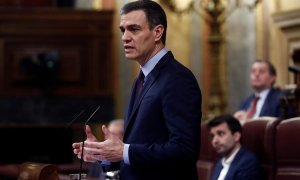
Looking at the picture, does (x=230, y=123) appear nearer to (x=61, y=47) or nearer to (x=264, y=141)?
(x=264, y=141)

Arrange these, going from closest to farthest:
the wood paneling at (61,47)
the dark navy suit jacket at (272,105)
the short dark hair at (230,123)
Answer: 1. the short dark hair at (230,123)
2. the dark navy suit jacket at (272,105)
3. the wood paneling at (61,47)

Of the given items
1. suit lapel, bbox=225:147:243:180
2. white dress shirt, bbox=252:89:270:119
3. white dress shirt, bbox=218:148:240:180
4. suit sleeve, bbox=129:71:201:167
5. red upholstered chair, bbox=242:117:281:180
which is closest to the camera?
suit sleeve, bbox=129:71:201:167

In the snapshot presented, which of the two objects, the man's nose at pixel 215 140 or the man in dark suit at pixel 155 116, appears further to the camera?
the man's nose at pixel 215 140

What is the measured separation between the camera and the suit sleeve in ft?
6.31

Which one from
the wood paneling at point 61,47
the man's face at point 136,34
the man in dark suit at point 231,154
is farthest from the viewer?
the wood paneling at point 61,47

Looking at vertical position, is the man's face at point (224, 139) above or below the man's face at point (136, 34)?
below

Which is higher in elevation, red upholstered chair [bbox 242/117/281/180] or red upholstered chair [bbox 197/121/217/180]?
red upholstered chair [bbox 242/117/281/180]

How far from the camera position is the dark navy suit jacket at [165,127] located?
6.34 feet

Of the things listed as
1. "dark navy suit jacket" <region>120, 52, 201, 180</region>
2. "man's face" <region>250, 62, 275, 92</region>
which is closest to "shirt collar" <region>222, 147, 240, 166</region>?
"man's face" <region>250, 62, 275, 92</region>

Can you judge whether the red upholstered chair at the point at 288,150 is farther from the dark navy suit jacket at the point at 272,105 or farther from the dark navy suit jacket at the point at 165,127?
the dark navy suit jacket at the point at 272,105

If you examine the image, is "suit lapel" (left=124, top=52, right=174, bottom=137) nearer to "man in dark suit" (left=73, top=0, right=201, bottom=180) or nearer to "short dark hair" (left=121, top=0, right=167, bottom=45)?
"man in dark suit" (left=73, top=0, right=201, bottom=180)

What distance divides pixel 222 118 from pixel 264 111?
1173 mm

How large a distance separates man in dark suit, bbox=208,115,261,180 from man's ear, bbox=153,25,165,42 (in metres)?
1.78

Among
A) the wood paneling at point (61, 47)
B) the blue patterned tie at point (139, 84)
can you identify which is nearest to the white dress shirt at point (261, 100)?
the wood paneling at point (61, 47)
